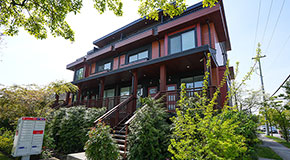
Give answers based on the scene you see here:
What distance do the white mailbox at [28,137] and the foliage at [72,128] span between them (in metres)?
1.40

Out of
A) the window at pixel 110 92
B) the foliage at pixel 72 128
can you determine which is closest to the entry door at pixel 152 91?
the window at pixel 110 92

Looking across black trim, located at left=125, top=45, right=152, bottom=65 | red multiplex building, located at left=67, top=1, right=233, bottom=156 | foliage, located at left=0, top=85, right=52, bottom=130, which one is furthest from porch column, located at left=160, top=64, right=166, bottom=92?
foliage, located at left=0, top=85, right=52, bottom=130

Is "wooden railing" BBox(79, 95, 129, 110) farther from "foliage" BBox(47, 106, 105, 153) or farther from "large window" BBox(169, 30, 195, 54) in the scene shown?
"large window" BBox(169, 30, 195, 54)

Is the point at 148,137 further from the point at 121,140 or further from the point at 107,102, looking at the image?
the point at 107,102

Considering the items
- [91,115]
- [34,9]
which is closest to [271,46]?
[91,115]

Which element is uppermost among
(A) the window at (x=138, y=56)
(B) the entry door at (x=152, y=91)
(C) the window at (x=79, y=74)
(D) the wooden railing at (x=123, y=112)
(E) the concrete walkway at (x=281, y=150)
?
(A) the window at (x=138, y=56)

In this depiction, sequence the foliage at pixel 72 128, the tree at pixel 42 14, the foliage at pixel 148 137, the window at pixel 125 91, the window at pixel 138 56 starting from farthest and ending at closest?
the window at pixel 125 91 → the window at pixel 138 56 → the foliage at pixel 72 128 → the tree at pixel 42 14 → the foliage at pixel 148 137

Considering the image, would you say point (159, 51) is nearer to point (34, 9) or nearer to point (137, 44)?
point (137, 44)

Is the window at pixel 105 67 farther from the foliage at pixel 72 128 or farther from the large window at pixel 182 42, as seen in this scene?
the foliage at pixel 72 128

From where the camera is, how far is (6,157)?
6.16m

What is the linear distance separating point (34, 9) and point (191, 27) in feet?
27.4

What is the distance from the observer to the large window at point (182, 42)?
31.9 ft

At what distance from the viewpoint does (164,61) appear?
8094 mm

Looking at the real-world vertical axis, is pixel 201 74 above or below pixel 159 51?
below
